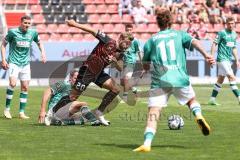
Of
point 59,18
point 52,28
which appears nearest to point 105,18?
point 59,18

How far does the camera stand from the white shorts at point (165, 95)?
11.3m

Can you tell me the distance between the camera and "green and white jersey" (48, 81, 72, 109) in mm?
15367

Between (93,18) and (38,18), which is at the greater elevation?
(38,18)

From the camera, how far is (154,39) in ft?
37.4

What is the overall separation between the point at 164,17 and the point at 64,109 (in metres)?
4.76

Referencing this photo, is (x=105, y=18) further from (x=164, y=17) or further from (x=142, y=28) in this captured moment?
(x=164, y=17)

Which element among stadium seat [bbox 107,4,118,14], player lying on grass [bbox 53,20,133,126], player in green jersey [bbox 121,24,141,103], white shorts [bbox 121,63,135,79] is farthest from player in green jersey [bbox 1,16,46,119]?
stadium seat [bbox 107,4,118,14]

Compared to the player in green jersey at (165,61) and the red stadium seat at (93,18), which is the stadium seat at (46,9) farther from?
→ the player in green jersey at (165,61)

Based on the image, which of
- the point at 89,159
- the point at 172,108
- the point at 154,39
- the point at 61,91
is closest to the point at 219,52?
the point at 172,108

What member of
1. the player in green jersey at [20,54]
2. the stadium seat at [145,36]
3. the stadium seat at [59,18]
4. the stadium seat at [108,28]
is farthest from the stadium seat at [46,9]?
the player in green jersey at [20,54]

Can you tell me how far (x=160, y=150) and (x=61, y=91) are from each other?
4.68 m

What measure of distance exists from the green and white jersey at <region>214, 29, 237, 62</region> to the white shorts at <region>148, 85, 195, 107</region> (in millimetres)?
9290

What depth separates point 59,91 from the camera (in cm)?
1545

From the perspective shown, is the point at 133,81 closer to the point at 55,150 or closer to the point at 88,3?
the point at 88,3
